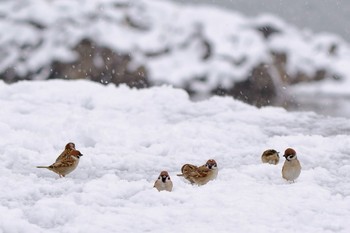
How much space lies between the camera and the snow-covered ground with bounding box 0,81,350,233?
525 cm

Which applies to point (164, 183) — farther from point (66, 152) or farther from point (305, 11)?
point (305, 11)

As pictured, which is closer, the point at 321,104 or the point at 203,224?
the point at 203,224

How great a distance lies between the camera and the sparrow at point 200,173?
6.21 m

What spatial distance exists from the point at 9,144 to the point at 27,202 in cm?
182

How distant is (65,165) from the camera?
636cm

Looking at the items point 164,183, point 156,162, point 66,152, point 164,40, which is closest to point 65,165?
point 66,152

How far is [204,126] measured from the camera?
8.62m

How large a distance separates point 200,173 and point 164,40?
1616 centimetres

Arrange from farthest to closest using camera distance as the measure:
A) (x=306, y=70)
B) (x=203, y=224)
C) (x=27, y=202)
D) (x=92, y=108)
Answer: (x=306, y=70)
(x=92, y=108)
(x=27, y=202)
(x=203, y=224)

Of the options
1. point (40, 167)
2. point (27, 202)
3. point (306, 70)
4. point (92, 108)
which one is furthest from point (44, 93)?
point (306, 70)

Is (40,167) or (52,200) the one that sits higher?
(40,167)

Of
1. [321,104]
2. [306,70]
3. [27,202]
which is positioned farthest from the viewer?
[306,70]

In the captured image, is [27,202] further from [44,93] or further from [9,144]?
[44,93]

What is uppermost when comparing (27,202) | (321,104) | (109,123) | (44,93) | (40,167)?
(321,104)
